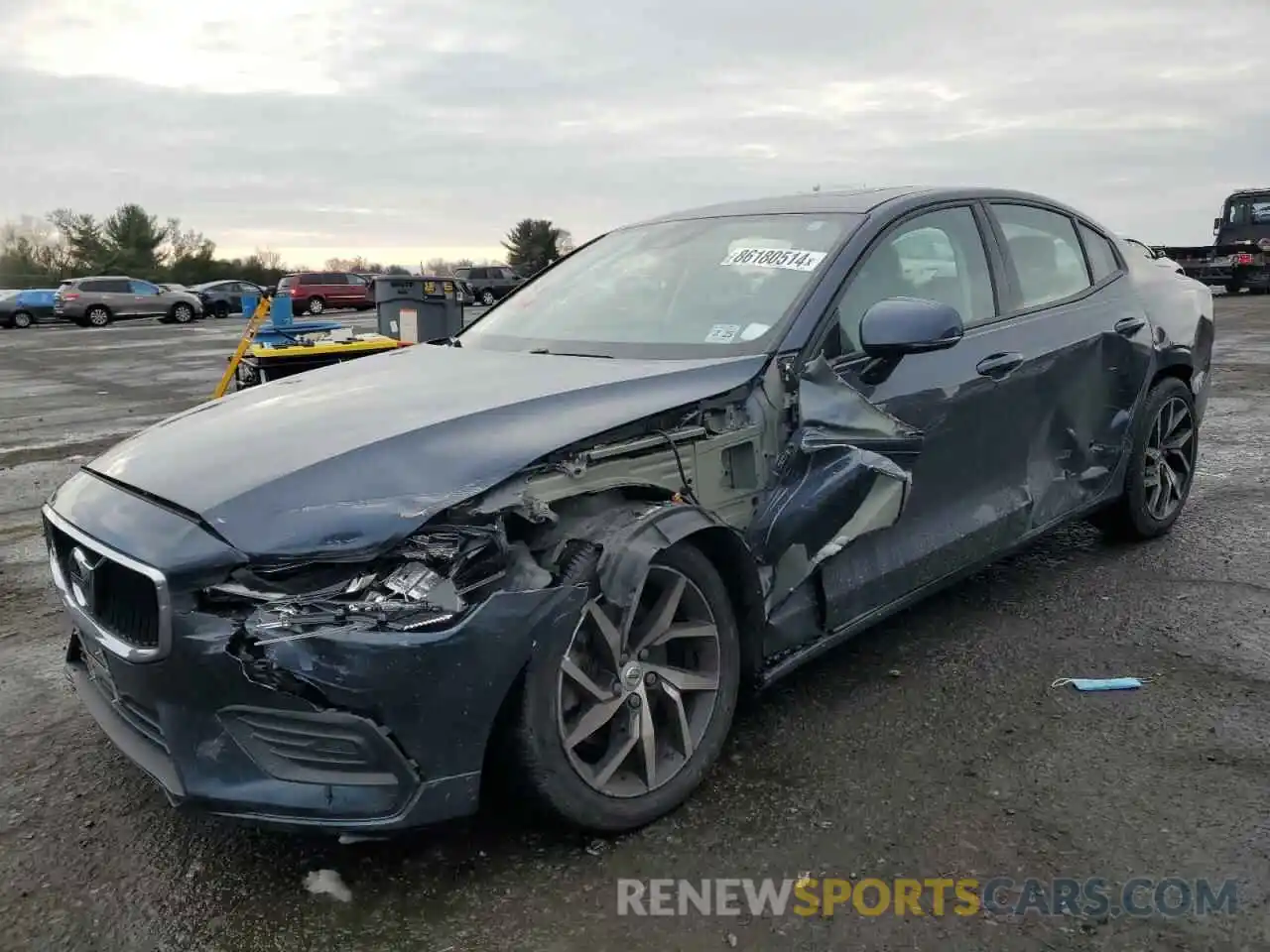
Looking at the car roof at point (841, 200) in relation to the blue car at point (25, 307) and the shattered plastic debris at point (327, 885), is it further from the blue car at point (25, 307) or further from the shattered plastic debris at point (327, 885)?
the blue car at point (25, 307)

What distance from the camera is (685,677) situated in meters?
2.73

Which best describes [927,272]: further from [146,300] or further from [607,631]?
[146,300]

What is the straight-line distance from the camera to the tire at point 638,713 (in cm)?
237

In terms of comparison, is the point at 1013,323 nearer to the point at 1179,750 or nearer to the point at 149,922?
the point at 1179,750

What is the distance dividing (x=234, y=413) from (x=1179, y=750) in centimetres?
297

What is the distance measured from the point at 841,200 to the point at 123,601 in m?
A: 2.76

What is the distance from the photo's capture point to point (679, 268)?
369cm

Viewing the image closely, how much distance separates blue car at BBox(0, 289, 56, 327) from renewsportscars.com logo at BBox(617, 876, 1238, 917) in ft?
126

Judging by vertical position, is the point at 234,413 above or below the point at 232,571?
above

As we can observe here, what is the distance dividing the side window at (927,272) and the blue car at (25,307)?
123 feet

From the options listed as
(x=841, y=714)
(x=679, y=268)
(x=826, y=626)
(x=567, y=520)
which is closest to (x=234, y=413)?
(x=567, y=520)

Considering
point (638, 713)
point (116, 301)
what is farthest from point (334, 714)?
point (116, 301)

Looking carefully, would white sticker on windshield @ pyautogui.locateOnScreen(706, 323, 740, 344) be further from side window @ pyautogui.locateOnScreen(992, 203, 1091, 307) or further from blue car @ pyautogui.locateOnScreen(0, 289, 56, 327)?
blue car @ pyautogui.locateOnScreen(0, 289, 56, 327)

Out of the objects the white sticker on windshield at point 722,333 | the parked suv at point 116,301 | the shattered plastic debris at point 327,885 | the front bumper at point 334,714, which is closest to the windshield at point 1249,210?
the white sticker on windshield at point 722,333
